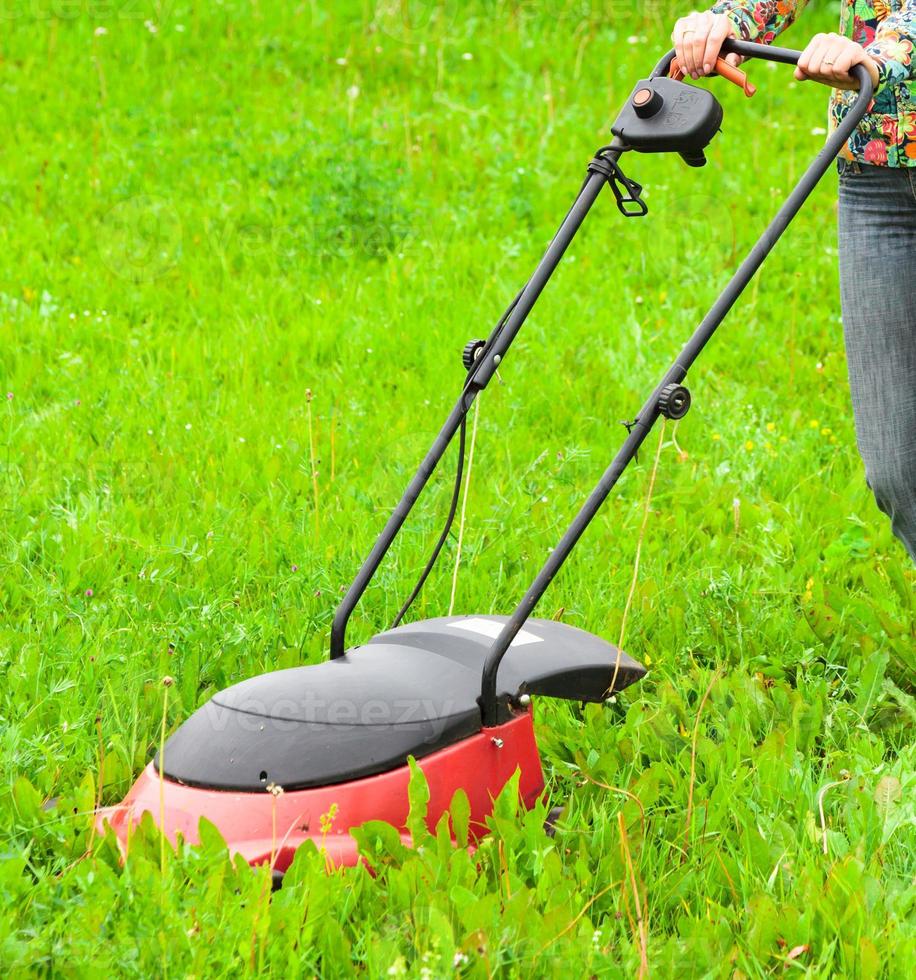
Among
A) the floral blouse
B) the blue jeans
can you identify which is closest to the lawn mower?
the floral blouse

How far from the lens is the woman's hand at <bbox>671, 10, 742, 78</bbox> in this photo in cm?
257

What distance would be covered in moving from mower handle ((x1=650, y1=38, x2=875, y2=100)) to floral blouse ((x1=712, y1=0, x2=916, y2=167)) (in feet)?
0.25

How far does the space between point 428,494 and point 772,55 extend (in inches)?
75.4

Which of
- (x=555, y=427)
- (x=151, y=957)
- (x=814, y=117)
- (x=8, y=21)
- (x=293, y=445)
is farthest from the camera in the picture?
(x=8, y=21)

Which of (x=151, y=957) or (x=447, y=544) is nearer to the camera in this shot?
(x=151, y=957)

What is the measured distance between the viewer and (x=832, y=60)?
2.32 meters

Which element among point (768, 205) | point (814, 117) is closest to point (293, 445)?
point (768, 205)

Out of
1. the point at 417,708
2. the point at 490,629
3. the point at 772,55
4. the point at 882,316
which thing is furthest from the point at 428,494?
the point at 772,55

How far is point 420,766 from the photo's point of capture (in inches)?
89.8

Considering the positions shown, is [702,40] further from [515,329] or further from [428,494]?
[428,494]

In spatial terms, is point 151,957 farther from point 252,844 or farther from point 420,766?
point 420,766

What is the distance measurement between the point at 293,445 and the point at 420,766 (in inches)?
80.1

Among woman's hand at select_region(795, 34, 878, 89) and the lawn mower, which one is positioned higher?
woman's hand at select_region(795, 34, 878, 89)

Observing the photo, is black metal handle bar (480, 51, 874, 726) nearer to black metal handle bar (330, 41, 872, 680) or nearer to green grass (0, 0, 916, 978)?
black metal handle bar (330, 41, 872, 680)
